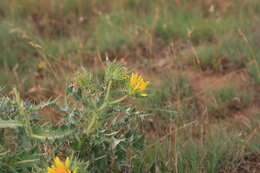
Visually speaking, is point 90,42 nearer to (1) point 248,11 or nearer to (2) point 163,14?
(2) point 163,14

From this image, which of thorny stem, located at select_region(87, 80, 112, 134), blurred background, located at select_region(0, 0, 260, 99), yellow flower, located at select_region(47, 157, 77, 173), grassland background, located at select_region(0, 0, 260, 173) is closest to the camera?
yellow flower, located at select_region(47, 157, 77, 173)

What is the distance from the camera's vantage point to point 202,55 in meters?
3.24

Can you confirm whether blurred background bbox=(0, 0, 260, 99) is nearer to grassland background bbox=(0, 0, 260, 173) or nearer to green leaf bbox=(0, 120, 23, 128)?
grassland background bbox=(0, 0, 260, 173)

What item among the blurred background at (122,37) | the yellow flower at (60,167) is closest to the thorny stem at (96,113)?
the yellow flower at (60,167)

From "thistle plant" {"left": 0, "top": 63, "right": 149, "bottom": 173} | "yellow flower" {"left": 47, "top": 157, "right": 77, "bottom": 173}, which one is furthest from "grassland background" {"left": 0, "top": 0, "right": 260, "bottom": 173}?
"yellow flower" {"left": 47, "top": 157, "right": 77, "bottom": 173}

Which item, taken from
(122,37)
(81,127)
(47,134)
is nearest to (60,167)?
(47,134)

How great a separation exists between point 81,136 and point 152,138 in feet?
2.93

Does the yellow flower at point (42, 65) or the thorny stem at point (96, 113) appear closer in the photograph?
the thorny stem at point (96, 113)

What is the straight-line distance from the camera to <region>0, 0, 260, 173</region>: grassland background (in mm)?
2158

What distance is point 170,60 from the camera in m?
3.28

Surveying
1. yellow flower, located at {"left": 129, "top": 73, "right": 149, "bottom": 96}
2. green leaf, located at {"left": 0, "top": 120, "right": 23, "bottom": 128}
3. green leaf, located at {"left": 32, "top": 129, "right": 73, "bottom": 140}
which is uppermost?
yellow flower, located at {"left": 129, "top": 73, "right": 149, "bottom": 96}

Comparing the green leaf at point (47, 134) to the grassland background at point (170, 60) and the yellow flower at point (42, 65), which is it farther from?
the yellow flower at point (42, 65)

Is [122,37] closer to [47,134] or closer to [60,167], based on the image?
[47,134]

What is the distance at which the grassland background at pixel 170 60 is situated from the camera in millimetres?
2158
